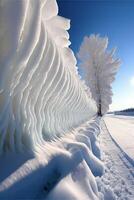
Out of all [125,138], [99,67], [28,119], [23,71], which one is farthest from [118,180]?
[99,67]

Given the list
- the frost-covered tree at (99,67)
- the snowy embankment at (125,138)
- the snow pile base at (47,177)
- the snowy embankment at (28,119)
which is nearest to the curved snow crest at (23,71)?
the snowy embankment at (28,119)

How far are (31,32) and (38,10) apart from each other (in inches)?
6.5

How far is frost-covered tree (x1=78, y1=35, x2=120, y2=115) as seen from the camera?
26.4 meters

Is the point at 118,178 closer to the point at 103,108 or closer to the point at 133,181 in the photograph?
the point at 133,181

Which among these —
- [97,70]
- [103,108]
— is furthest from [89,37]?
[103,108]

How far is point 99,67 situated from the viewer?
27.1 metres

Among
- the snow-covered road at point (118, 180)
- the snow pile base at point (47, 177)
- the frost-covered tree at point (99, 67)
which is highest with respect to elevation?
the frost-covered tree at point (99, 67)

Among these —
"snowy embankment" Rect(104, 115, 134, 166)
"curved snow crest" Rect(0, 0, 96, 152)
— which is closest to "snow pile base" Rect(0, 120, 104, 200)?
"curved snow crest" Rect(0, 0, 96, 152)

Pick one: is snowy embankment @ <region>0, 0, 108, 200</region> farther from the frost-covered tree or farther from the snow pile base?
the frost-covered tree

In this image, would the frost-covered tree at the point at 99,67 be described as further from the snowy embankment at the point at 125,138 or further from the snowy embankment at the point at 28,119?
the snowy embankment at the point at 28,119

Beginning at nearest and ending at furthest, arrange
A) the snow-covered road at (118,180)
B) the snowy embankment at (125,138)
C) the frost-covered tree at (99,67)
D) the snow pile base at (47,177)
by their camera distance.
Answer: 1. the snow pile base at (47,177)
2. the snow-covered road at (118,180)
3. the snowy embankment at (125,138)
4. the frost-covered tree at (99,67)

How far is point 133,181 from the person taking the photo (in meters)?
2.34

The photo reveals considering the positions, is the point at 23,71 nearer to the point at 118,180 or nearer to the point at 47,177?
the point at 47,177

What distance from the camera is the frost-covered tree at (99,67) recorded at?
2638cm
